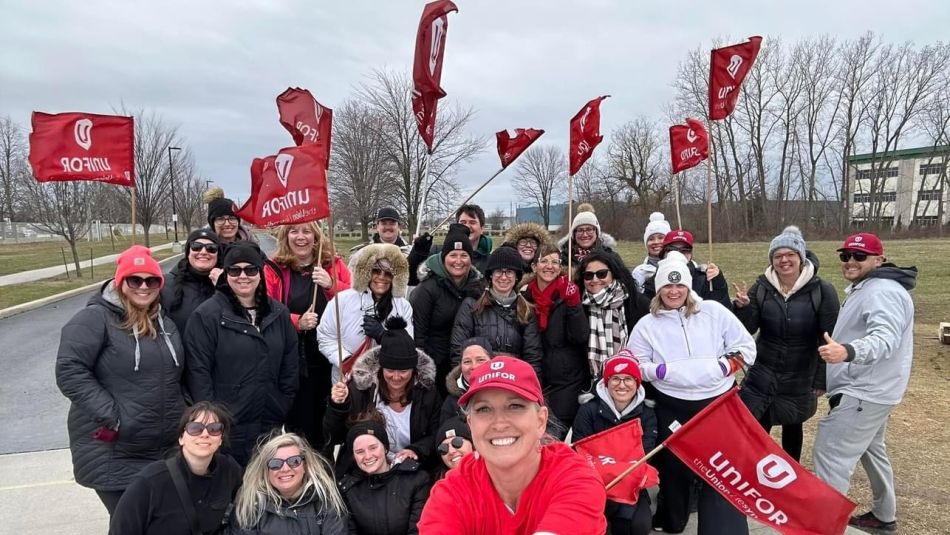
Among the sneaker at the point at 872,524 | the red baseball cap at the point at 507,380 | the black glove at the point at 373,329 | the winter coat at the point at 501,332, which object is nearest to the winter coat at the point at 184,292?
the black glove at the point at 373,329

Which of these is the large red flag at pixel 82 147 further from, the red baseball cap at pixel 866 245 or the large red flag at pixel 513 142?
the red baseball cap at pixel 866 245

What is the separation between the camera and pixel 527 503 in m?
2.04

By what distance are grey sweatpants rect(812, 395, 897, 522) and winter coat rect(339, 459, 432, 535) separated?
9.99 ft

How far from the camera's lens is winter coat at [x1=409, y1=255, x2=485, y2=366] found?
15.4 feet

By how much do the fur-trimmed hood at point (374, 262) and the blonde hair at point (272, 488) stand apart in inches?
59.0

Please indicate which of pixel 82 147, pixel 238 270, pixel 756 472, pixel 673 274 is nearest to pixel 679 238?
pixel 673 274

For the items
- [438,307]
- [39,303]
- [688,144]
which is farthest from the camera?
[39,303]

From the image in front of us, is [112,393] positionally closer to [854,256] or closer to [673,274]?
[673,274]

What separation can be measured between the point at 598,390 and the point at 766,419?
1.84 meters

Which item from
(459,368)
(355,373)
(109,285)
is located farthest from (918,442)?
(109,285)

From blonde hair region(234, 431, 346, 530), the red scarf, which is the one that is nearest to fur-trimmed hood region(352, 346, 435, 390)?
blonde hair region(234, 431, 346, 530)

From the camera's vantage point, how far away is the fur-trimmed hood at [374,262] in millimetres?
4484

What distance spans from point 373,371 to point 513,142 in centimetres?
421

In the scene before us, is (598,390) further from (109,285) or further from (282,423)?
(109,285)
